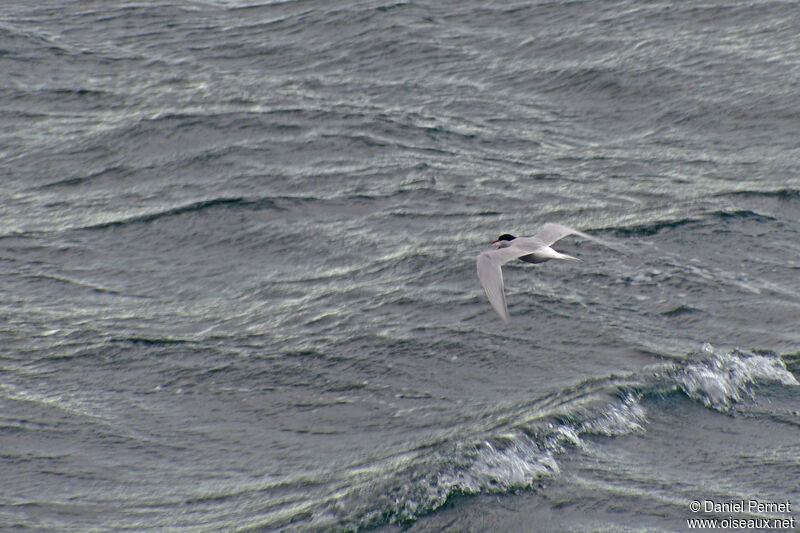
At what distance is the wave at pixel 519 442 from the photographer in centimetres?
794

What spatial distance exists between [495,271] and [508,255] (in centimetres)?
32

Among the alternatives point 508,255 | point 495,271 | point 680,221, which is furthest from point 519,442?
point 680,221

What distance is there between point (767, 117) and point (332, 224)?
6.29m

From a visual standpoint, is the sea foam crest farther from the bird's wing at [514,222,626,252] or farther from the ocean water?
the bird's wing at [514,222,626,252]

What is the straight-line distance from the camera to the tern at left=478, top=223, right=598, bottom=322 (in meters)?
9.49

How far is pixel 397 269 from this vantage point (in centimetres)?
1170

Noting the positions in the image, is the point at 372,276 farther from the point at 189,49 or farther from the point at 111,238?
the point at 189,49

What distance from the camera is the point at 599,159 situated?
1384 centimetres

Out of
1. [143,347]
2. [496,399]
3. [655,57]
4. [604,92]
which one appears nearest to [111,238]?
[143,347]

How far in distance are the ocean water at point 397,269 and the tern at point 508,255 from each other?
2.22ft

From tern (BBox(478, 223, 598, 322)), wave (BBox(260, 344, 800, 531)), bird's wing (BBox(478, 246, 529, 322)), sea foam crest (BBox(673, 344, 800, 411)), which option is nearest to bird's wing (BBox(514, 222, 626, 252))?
tern (BBox(478, 223, 598, 322))

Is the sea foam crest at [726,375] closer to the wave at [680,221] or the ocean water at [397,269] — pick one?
the ocean water at [397,269]

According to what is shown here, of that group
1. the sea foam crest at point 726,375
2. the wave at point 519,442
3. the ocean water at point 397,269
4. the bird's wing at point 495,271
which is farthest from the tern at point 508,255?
the sea foam crest at point 726,375

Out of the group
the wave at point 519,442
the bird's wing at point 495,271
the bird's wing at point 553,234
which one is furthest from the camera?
the bird's wing at point 553,234
